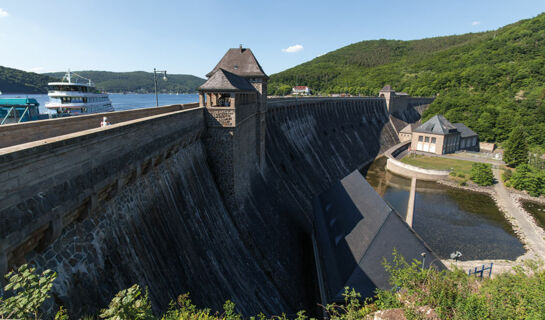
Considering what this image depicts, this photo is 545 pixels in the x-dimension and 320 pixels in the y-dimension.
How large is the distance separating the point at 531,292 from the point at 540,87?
120103mm

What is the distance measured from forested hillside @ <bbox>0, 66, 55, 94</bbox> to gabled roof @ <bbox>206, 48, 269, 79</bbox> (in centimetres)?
15802

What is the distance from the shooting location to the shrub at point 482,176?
4756 centimetres

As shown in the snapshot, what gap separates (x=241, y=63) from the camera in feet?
87.2

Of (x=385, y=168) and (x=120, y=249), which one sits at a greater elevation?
(x=120, y=249)

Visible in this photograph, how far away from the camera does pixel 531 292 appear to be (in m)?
9.48

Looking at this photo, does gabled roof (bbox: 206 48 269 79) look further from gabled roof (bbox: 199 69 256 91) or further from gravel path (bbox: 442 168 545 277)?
gravel path (bbox: 442 168 545 277)

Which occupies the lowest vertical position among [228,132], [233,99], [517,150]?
[517,150]

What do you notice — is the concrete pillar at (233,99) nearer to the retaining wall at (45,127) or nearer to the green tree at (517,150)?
the retaining wall at (45,127)

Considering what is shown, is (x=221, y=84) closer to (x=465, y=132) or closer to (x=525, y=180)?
(x=525, y=180)

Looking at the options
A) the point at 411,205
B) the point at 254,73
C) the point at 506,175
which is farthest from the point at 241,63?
the point at 506,175

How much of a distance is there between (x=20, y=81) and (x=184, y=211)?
181 meters

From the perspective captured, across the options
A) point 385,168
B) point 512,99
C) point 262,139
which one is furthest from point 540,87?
point 262,139

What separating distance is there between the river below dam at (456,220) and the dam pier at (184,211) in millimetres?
15306

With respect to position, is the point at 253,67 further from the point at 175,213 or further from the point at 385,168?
the point at 385,168
